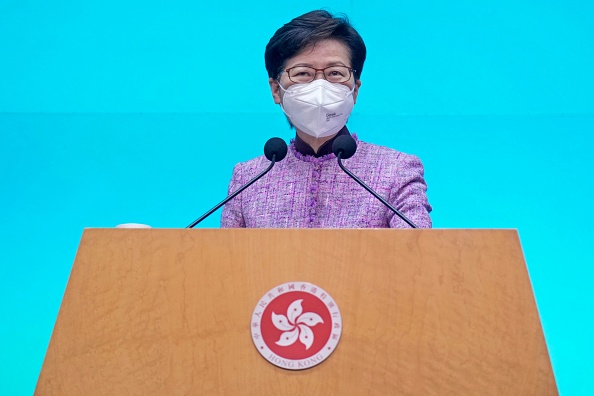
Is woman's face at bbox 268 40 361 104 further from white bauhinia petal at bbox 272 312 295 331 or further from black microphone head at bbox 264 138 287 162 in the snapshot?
white bauhinia petal at bbox 272 312 295 331

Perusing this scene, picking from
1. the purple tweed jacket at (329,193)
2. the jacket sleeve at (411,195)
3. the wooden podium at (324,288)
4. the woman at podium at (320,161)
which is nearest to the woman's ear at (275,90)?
the woman at podium at (320,161)

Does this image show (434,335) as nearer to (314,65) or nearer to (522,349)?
(522,349)

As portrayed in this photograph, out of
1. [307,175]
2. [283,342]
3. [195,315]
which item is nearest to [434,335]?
[283,342]

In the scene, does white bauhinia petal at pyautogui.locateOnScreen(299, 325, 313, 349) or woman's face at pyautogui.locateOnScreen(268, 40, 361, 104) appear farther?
woman's face at pyautogui.locateOnScreen(268, 40, 361, 104)

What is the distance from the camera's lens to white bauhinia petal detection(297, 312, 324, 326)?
93 centimetres

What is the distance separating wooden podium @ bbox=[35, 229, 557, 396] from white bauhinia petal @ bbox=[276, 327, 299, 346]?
0.10 ft

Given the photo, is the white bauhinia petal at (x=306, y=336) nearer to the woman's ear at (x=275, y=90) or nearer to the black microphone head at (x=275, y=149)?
the black microphone head at (x=275, y=149)

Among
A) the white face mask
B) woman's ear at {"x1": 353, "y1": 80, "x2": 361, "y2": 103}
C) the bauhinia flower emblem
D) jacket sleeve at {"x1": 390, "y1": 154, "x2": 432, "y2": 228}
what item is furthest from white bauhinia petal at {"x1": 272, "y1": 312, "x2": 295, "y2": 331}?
woman's ear at {"x1": 353, "y1": 80, "x2": 361, "y2": 103}

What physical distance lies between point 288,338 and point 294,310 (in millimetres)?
35

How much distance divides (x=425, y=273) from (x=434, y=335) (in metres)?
0.08

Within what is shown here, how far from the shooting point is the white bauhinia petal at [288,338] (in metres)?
0.93

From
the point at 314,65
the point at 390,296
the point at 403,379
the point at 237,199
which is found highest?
the point at 314,65

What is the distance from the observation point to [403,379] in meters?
0.90

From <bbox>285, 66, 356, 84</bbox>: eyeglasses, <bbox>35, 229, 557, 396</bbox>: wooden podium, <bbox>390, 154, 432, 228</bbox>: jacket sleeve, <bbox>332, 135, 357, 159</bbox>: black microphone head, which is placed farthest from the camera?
<bbox>285, 66, 356, 84</bbox>: eyeglasses
